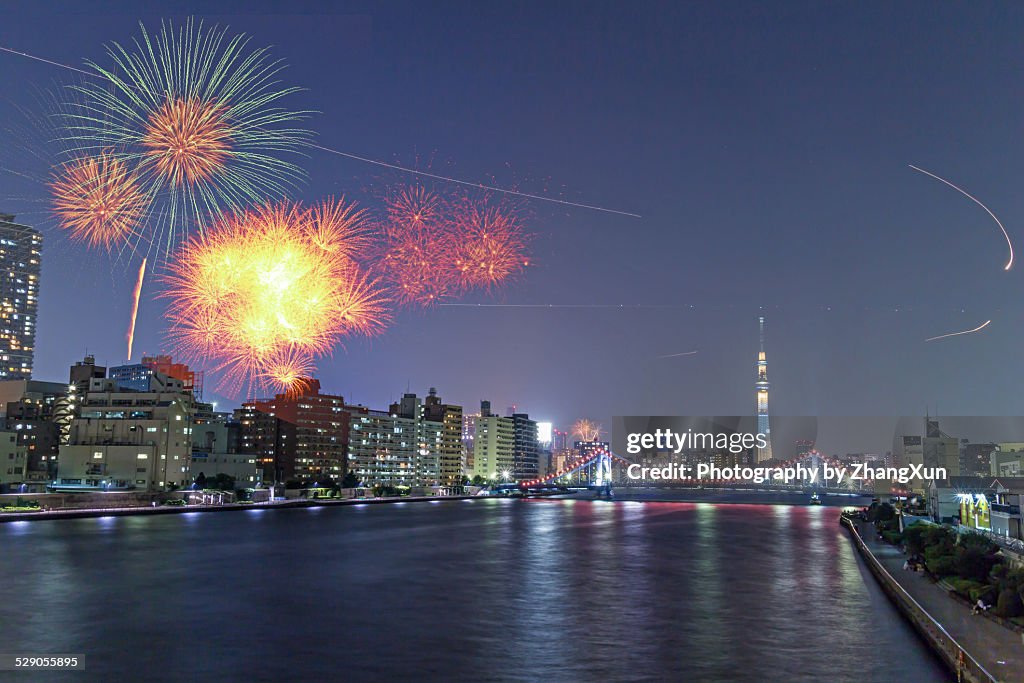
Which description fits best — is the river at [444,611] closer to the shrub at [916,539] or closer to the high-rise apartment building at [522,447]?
the shrub at [916,539]

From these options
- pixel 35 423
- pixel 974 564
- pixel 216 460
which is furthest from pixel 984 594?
pixel 35 423

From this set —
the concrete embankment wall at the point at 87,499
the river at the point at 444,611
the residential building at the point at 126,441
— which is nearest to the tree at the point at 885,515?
the river at the point at 444,611

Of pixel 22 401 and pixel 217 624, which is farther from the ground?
pixel 22 401

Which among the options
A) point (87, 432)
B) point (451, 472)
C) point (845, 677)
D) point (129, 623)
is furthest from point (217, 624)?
point (451, 472)

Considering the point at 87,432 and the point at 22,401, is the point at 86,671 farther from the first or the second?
the point at 22,401

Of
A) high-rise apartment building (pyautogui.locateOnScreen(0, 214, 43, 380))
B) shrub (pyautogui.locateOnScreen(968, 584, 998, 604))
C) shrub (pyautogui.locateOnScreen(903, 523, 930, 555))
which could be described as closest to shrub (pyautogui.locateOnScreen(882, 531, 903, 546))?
shrub (pyautogui.locateOnScreen(903, 523, 930, 555))
